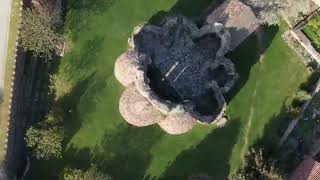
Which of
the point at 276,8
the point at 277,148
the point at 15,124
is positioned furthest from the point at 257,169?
the point at 15,124

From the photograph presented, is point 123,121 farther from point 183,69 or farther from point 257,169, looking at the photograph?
point 257,169

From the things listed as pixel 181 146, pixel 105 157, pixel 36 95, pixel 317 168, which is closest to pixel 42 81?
pixel 36 95

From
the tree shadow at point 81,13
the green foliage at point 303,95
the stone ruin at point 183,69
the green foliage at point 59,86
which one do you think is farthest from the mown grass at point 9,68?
the green foliage at point 303,95

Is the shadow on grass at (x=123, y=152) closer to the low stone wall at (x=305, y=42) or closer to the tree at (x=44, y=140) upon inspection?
the tree at (x=44, y=140)

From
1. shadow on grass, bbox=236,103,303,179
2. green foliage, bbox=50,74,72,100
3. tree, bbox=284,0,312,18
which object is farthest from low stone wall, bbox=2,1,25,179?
tree, bbox=284,0,312,18

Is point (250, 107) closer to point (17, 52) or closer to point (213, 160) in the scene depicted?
point (213, 160)

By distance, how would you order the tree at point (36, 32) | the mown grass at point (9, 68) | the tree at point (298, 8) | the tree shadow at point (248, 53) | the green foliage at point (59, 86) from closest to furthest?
the mown grass at point (9, 68) → the tree at point (36, 32) → the green foliage at point (59, 86) → the tree shadow at point (248, 53) → the tree at point (298, 8)

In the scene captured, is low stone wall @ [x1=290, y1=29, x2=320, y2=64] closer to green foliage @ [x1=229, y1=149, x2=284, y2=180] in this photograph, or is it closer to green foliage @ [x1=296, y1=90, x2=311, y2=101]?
green foliage @ [x1=296, y1=90, x2=311, y2=101]
